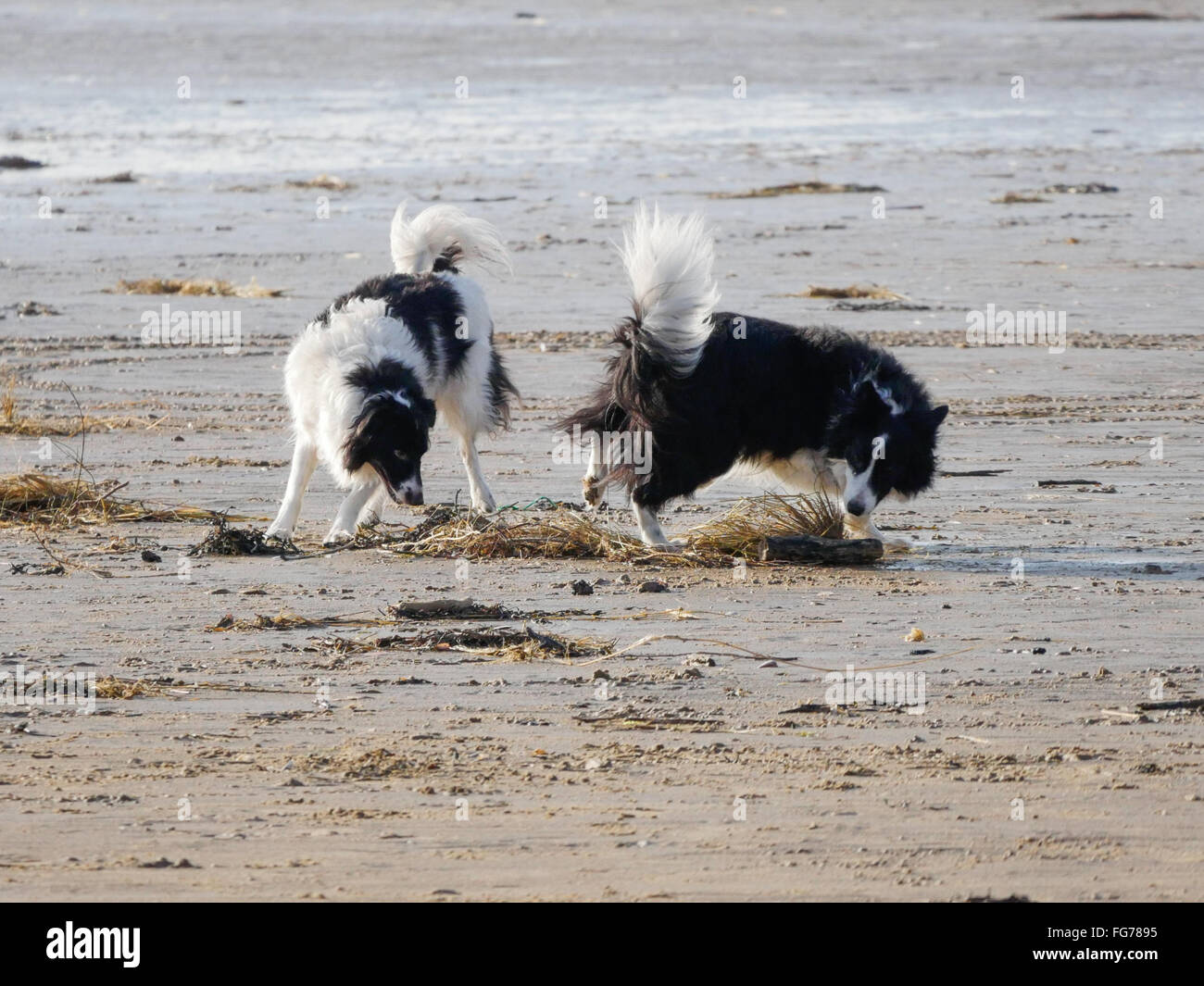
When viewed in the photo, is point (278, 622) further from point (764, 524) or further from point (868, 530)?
point (868, 530)

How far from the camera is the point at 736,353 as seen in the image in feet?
27.6

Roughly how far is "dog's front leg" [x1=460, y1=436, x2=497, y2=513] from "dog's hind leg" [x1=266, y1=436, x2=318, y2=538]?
3.40 ft

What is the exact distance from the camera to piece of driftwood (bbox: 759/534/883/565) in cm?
835

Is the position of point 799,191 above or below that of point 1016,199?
above

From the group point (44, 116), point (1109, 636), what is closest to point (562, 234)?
point (1109, 636)

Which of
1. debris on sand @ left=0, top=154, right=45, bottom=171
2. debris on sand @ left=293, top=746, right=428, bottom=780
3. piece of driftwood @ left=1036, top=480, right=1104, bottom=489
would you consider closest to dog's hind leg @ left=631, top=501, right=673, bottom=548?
piece of driftwood @ left=1036, top=480, right=1104, bottom=489

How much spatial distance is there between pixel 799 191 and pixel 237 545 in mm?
15786

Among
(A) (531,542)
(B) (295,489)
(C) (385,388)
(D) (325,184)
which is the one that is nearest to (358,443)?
(C) (385,388)

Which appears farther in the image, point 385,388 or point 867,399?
point 385,388

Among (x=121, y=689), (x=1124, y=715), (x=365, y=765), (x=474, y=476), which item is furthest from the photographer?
(x=474, y=476)

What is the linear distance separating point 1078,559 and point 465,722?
3434 millimetres

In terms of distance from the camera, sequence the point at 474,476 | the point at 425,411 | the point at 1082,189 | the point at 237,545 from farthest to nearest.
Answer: the point at 1082,189 < the point at 474,476 < the point at 425,411 < the point at 237,545

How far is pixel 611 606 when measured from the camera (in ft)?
25.1
